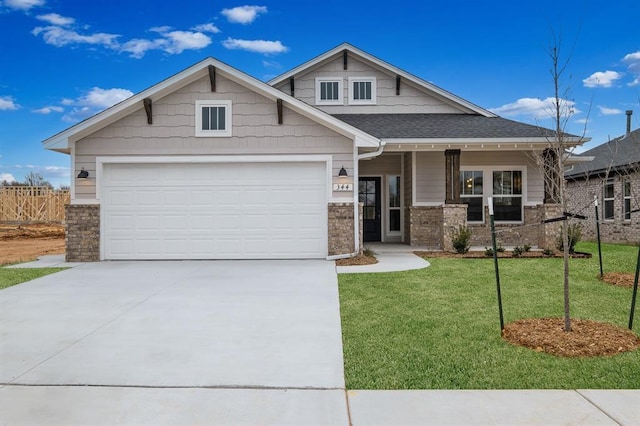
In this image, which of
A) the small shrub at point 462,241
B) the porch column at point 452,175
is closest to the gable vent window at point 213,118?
the porch column at point 452,175

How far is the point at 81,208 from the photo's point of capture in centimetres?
1165

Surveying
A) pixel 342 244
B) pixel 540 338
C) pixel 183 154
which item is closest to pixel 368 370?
pixel 540 338

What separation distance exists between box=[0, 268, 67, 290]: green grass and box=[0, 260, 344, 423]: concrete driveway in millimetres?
346

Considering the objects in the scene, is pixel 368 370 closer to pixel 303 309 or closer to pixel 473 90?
pixel 303 309

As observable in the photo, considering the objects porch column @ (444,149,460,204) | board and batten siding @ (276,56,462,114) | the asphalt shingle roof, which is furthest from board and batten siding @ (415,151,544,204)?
board and batten siding @ (276,56,462,114)

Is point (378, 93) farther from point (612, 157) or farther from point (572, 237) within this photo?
point (612, 157)

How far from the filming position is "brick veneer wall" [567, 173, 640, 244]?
17.0 meters

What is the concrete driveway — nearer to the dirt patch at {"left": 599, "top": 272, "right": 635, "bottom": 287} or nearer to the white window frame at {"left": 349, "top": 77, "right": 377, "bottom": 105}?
the dirt patch at {"left": 599, "top": 272, "right": 635, "bottom": 287}

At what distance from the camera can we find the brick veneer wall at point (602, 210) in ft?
55.8

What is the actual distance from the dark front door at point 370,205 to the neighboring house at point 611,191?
6.83m

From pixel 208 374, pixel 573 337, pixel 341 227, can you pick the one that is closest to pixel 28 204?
pixel 341 227

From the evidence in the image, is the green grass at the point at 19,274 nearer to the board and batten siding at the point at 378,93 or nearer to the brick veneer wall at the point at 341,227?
the brick veneer wall at the point at 341,227

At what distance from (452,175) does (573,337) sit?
883 centimetres

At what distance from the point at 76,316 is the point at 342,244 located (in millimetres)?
6710
